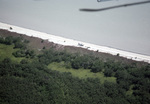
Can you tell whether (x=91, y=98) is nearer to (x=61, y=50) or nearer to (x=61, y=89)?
(x=61, y=89)

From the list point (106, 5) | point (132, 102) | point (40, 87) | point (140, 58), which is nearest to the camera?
point (132, 102)

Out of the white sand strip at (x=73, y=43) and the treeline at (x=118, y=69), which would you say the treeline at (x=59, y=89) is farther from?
the white sand strip at (x=73, y=43)

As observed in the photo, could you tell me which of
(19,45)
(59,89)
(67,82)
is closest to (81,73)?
(67,82)

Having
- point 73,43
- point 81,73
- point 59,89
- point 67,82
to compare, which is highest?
point 73,43

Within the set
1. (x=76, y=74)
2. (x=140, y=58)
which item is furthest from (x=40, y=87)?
(x=140, y=58)

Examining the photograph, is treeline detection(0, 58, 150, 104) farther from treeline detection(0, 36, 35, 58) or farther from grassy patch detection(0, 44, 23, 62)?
treeline detection(0, 36, 35, 58)

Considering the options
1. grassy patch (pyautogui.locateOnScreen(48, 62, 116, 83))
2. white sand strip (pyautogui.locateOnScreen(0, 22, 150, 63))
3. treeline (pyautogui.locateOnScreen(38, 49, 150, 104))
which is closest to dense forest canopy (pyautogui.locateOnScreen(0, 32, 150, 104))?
treeline (pyautogui.locateOnScreen(38, 49, 150, 104))

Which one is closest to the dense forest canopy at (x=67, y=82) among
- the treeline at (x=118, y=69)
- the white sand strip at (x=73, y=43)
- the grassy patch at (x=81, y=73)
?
the treeline at (x=118, y=69)

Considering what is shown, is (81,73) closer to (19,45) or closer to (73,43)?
(73,43)
